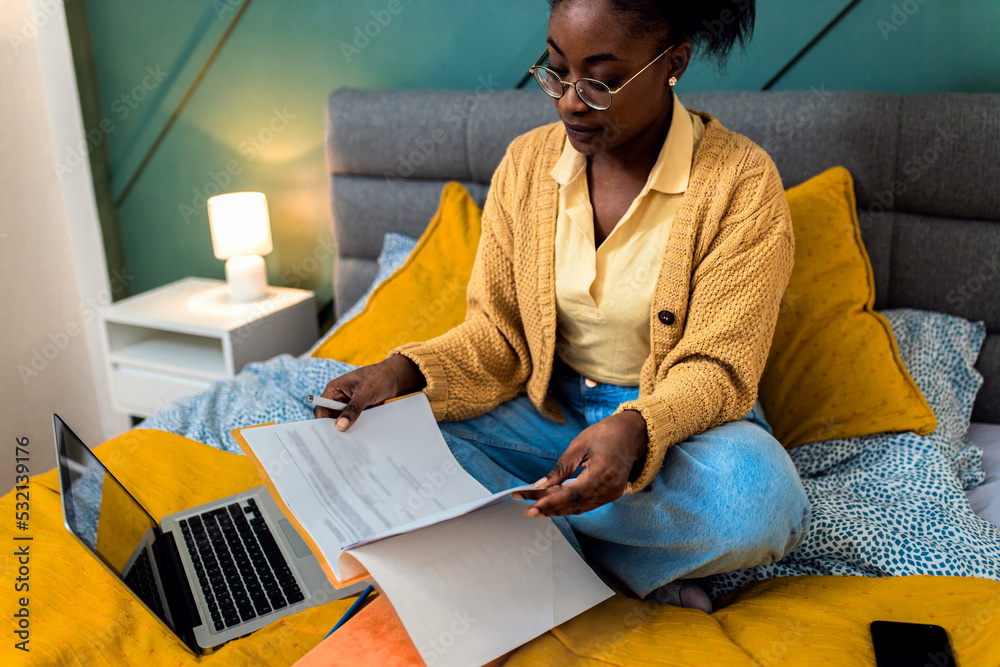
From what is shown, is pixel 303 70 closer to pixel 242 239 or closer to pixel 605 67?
pixel 242 239

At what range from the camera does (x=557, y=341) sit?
1.30 m

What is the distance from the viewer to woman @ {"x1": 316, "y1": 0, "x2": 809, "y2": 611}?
38.9 inches

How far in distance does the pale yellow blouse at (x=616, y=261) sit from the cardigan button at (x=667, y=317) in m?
0.04

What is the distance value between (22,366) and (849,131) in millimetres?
2245

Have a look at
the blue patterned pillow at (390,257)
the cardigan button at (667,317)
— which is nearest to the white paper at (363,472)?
the cardigan button at (667,317)

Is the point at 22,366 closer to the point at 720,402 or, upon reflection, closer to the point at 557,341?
the point at 557,341

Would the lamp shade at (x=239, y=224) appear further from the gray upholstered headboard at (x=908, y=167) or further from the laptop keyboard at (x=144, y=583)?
the laptop keyboard at (x=144, y=583)

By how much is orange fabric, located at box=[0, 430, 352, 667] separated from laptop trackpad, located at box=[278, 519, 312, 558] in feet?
0.38
